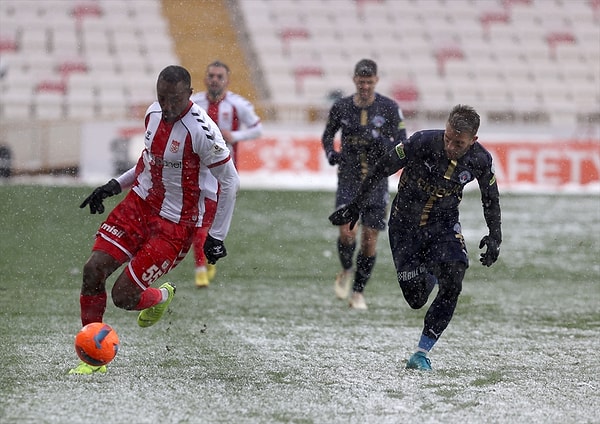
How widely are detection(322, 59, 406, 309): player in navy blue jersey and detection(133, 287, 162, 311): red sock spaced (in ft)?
8.84

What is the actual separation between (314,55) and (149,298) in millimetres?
19571

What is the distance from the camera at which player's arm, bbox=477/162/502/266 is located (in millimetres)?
6406

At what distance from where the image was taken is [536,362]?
22.1 ft

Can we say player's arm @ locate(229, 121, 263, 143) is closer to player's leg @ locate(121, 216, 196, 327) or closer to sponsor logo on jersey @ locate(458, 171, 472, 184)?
player's leg @ locate(121, 216, 196, 327)

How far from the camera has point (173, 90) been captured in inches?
238

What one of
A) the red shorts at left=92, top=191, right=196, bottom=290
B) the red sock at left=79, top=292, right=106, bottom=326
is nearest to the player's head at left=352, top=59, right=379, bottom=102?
the red shorts at left=92, top=191, right=196, bottom=290

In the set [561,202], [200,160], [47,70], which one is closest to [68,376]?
[200,160]

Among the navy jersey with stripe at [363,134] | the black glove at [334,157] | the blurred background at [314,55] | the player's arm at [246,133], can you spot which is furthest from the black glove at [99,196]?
the blurred background at [314,55]

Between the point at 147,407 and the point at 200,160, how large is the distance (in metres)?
1.69

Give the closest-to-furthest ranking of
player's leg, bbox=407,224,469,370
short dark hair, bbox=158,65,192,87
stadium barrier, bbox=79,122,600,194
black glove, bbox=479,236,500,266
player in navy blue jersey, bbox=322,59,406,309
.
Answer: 1. short dark hair, bbox=158,65,192,87
2. black glove, bbox=479,236,500,266
3. player's leg, bbox=407,224,469,370
4. player in navy blue jersey, bbox=322,59,406,309
5. stadium barrier, bbox=79,122,600,194

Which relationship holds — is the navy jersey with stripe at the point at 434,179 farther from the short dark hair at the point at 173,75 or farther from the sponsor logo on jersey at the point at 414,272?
the short dark hair at the point at 173,75

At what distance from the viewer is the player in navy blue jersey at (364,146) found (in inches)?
360

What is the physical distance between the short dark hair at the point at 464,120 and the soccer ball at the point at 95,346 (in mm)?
2270

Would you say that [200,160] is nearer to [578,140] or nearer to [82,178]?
[82,178]
